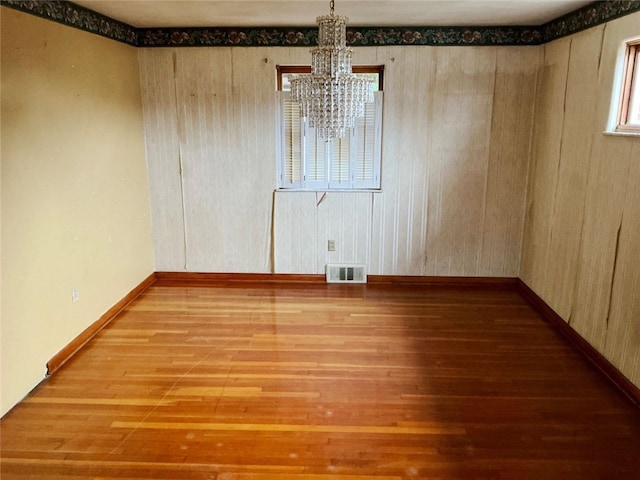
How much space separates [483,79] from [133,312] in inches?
154

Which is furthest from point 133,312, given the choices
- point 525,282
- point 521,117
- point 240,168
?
point 521,117

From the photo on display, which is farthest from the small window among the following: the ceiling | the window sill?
the ceiling

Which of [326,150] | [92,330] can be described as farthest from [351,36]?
[92,330]

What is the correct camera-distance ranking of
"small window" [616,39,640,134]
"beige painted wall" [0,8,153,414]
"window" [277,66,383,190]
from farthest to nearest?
"window" [277,66,383,190], "small window" [616,39,640,134], "beige painted wall" [0,8,153,414]

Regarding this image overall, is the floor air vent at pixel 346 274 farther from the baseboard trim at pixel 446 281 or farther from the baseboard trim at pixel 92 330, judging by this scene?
the baseboard trim at pixel 92 330

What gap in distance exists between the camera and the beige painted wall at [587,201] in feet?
10.6

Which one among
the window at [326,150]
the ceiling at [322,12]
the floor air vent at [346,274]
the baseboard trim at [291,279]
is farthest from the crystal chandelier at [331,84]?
the baseboard trim at [291,279]

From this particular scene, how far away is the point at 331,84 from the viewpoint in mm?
3285

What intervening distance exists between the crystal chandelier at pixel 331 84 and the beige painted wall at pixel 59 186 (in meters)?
1.67

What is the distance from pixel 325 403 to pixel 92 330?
2078mm

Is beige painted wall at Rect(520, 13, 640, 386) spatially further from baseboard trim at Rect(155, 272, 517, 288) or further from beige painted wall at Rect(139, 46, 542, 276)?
baseboard trim at Rect(155, 272, 517, 288)

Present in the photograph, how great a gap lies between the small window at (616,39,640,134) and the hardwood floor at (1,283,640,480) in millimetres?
1676

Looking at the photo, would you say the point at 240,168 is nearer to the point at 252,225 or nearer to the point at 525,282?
the point at 252,225

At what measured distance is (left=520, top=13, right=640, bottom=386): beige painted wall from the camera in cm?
324
